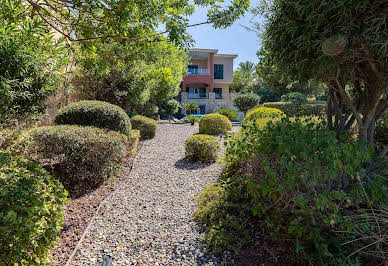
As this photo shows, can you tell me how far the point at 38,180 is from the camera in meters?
2.16

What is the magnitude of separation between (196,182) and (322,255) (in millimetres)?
2996

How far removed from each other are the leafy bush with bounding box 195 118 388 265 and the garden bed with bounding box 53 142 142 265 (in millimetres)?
1797

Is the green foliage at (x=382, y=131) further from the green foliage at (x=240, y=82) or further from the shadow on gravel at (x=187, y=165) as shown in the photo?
the green foliage at (x=240, y=82)

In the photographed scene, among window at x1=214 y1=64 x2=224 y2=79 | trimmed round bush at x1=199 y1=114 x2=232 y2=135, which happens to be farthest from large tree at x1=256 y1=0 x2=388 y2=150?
window at x1=214 y1=64 x2=224 y2=79

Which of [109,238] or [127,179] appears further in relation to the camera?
[127,179]

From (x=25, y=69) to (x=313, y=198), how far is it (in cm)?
327

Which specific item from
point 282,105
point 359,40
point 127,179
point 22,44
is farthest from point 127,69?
point 282,105

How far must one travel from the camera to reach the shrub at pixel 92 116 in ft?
18.6

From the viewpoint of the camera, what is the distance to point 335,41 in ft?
8.45

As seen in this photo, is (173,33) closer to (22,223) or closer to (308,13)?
(308,13)

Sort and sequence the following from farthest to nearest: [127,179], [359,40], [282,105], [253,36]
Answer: [282,105], [127,179], [253,36], [359,40]

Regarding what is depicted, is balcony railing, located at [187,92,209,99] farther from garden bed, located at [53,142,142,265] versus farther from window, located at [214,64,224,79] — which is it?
garden bed, located at [53,142,142,265]

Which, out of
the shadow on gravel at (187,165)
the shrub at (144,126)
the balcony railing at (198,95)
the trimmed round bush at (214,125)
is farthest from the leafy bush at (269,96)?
the shadow on gravel at (187,165)

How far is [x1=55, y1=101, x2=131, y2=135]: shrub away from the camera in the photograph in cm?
568
